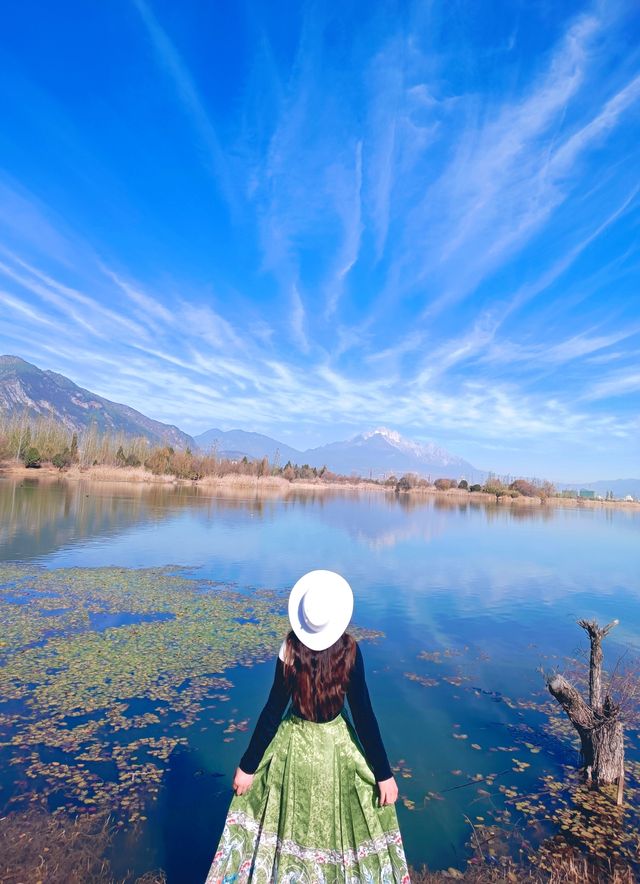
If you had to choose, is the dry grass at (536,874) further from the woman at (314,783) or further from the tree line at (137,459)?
the tree line at (137,459)

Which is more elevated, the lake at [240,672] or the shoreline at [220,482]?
the shoreline at [220,482]

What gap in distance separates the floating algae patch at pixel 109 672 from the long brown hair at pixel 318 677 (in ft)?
9.04

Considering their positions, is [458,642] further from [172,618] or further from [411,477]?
[411,477]

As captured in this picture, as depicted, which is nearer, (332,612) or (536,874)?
(332,612)

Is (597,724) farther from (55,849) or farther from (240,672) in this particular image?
(55,849)

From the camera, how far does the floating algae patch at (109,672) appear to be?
479 centimetres

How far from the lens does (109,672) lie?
23.5ft

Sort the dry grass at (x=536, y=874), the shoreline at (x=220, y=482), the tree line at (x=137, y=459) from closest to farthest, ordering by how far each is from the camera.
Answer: the dry grass at (x=536, y=874) → the shoreline at (x=220, y=482) → the tree line at (x=137, y=459)

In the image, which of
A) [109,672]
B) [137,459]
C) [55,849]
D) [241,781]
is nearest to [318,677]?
[241,781]

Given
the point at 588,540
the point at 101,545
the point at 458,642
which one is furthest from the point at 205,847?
the point at 588,540

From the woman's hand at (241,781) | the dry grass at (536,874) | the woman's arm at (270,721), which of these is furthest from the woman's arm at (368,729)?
the dry grass at (536,874)

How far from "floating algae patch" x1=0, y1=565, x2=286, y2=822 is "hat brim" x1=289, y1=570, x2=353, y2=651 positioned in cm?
303

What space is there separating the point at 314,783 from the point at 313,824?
0.82 ft

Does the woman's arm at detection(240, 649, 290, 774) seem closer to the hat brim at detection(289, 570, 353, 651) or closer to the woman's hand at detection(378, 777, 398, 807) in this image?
the hat brim at detection(289, 570, 353, 651)
